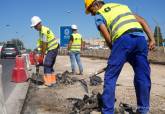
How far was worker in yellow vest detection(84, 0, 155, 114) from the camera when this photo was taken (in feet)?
22.6

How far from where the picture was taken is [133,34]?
22.9 ft

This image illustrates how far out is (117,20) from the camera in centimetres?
696

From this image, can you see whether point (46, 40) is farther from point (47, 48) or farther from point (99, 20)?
point (99, 20)

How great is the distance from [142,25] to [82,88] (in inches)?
190

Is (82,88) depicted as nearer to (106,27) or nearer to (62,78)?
(62,78)

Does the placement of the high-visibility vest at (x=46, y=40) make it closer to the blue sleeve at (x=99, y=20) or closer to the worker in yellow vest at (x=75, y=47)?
the worker in yellow vest at (x=75, y=47)

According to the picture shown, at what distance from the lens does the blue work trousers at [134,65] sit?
22.5 feet

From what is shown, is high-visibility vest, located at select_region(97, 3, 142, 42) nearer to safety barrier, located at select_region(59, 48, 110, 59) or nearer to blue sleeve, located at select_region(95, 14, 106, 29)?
blue sleeve, located at select_region(95, 14, 106, 29)

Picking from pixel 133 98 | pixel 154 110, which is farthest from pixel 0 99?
pixel 133 98

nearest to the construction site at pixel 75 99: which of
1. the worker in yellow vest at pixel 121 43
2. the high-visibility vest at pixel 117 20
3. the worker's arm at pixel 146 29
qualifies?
the worker in yellow vest at pixel 121 43

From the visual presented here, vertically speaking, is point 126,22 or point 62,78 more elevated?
point 126,22

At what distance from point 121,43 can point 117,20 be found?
342 millimetres

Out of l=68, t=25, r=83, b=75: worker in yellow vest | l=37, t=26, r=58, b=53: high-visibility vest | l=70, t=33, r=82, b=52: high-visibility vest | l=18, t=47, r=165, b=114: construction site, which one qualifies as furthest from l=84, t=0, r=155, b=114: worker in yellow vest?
l=70, t=33, r=82, b=52: high-visibility vest

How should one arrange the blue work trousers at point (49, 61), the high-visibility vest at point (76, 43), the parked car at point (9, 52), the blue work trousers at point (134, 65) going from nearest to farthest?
the blue work trousers at point (134, 65), the blue work trousers at point (49, 61), the high-visibility vest at point (76, 43), the parked car at point (9, 52)
